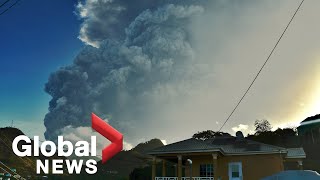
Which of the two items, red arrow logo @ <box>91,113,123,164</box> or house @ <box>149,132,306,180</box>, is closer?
red arrow logo @ <box>91,113,123,164</box>

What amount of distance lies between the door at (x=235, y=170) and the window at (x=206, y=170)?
164 centimetres

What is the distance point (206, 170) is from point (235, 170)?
7.93 ft

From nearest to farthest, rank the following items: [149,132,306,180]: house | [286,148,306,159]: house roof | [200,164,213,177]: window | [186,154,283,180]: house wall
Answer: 1. [149,132,306,180]: house
2. [186,154,283,180]: house wall
3. [200,164,213,177]: window
4. [286,148,306,159]: house roof

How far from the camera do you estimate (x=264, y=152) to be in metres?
26.6

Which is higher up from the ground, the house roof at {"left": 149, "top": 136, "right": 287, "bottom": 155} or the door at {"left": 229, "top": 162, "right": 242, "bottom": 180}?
the house roof at {"left": 149, "top": 136, "right": 287, "bottom": 155}

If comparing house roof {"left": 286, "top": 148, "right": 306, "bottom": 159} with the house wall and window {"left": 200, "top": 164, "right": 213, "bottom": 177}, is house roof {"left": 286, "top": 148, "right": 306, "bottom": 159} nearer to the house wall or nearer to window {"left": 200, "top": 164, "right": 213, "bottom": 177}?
the house wall

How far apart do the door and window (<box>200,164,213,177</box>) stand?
5.40ft

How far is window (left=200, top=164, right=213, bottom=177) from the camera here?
28.1 meters

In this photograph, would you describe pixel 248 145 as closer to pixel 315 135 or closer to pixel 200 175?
pixel 200 175

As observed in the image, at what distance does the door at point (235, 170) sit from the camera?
1073 inches

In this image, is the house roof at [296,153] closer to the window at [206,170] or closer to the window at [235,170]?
the window at [235,170]

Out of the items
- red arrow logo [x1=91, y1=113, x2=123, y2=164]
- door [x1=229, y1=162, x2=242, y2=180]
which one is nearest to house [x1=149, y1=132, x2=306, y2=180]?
door [x1=229, y1=162, x2=242, y2=180]

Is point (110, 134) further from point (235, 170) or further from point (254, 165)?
point (254, 165)

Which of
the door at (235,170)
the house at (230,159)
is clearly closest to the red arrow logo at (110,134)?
the house at (230,159)
